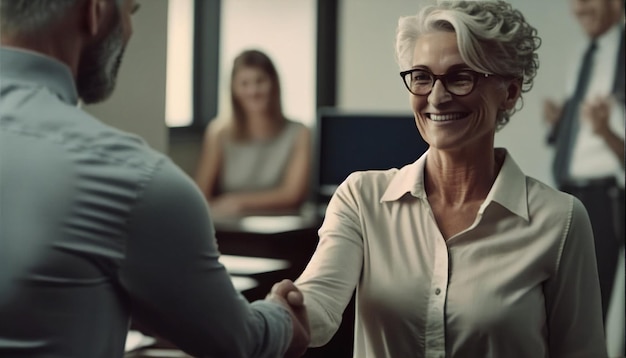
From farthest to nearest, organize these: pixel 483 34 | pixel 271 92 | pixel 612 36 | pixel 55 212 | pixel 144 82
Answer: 1. pixel 271 92
2. pixel 612 36
3. pixel 144 82
4. pixel 483 34
5. pixel 55 212

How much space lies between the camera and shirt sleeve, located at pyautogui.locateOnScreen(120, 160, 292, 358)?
744 millimetres

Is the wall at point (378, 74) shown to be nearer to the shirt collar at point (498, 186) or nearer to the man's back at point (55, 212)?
the shirt collar at point (498, 186)

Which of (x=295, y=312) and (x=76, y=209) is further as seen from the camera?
Result: (x=295, y=312)

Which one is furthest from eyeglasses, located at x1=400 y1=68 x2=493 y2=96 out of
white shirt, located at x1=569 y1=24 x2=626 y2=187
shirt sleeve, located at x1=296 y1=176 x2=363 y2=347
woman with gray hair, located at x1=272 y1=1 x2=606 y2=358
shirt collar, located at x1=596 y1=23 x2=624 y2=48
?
shirt collar, located at x1=596 y1=23 x2=624 y2=48

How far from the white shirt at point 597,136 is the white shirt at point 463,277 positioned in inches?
7.7

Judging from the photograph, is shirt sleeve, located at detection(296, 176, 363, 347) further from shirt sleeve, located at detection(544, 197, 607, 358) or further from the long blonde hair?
the long blonde hair

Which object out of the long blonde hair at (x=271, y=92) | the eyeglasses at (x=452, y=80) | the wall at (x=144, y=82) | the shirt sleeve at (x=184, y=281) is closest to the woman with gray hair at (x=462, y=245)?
the eyeglasses at (x=452, y=80)

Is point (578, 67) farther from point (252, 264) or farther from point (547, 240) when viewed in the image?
point (252, 264)

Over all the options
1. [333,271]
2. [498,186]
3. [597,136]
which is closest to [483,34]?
[498,186]

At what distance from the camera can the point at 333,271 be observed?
0.95 meters

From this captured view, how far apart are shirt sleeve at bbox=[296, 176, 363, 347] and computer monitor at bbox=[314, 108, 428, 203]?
1.9 inches

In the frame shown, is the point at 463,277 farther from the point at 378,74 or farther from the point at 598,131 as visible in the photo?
the point at 598,131

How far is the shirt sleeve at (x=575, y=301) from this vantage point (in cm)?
94

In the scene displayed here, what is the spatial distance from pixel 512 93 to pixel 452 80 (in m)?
0.07
